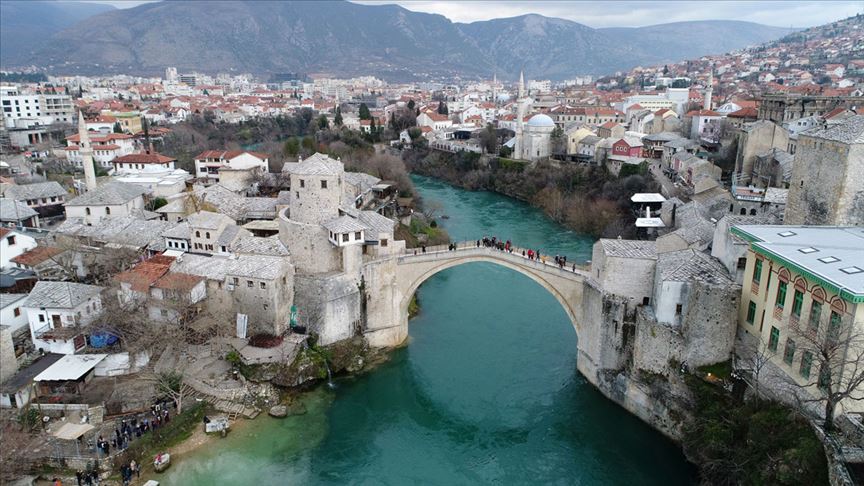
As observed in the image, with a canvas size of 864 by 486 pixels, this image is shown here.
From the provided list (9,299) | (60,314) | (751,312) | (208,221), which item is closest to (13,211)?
(9,299)

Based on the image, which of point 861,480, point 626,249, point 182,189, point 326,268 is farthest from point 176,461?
point 182,189

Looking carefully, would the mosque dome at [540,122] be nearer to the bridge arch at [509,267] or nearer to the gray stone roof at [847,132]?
the bridge arch at [509,267]

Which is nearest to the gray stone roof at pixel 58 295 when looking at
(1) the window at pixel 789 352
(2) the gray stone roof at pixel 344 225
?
(2) the gray stone roof at pixel 344 225

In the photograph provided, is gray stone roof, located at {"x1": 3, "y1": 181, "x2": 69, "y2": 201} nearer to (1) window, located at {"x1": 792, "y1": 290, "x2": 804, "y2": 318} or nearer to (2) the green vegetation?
(2) the green vegetation

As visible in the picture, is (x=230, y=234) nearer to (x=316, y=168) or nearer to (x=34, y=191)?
(x=316, y=168)

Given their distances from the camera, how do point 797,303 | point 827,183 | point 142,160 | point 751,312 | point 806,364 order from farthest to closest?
point 142,160 → point 827,183 → point 751,312 → point 797,303 → point 806,364
